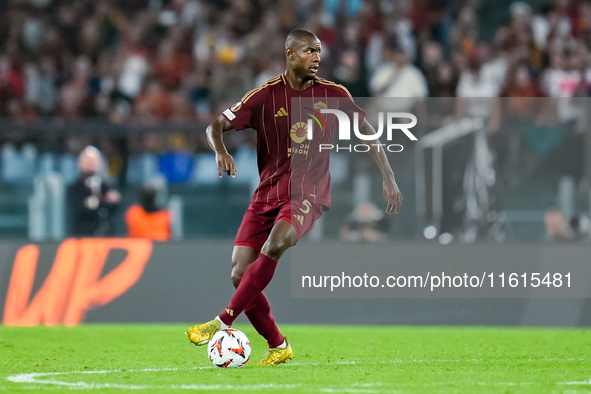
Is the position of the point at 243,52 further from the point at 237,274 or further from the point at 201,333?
the point at 201,333

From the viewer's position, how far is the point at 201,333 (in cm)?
511

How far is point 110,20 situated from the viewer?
42.8 feet

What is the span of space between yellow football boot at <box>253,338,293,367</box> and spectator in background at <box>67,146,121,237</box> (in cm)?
362

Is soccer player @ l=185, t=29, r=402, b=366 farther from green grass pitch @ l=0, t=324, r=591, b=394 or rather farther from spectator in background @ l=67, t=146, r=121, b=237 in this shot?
spectator in background @ l=67, t=146, r=121, b=237

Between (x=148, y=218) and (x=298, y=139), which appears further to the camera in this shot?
(x=148, y=218)

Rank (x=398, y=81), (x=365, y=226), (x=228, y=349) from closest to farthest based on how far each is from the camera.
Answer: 1. (x=228, y=349)
2. (x=365, y=226)
3. (x=398, y=81)

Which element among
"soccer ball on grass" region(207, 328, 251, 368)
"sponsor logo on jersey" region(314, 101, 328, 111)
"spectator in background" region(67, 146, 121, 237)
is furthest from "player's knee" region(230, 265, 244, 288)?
"spectator in background" region(67, 146, 121, 237)

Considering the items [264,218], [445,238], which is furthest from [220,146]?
[445,238]

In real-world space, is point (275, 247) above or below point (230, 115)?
below

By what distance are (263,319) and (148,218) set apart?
3.38m

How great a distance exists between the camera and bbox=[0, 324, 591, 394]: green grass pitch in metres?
4.64

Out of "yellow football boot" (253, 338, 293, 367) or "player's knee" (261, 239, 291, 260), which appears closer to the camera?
"player's knee" (261, 239, 291, 260)

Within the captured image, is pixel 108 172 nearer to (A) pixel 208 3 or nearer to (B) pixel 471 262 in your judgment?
(B) pixel 471 262

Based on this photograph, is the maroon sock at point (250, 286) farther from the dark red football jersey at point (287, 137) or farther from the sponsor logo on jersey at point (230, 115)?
the sponsor logo on jersey at point (230, 115)
